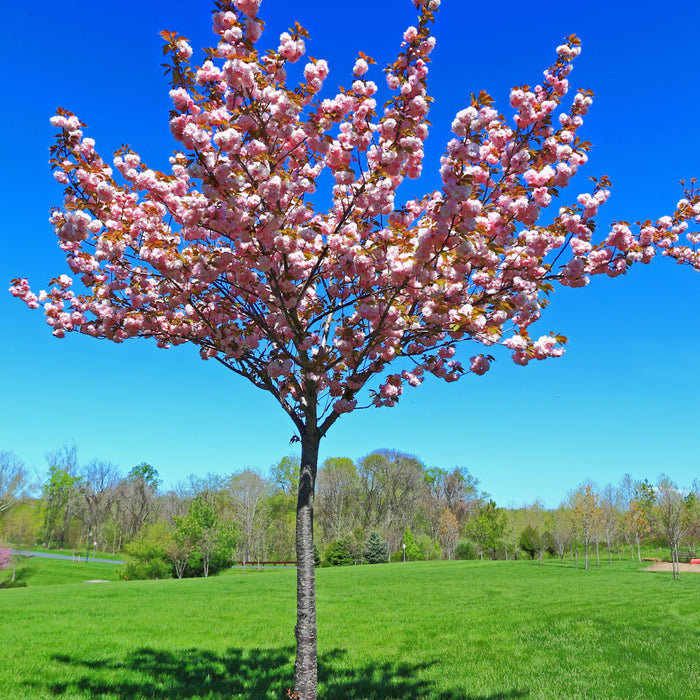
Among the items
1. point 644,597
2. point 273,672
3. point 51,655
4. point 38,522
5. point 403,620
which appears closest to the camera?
point 273,672

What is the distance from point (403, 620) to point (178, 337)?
9919 millimetres

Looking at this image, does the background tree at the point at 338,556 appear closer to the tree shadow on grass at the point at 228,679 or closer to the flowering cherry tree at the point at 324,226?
the tree shadow on grass at the point at 228,679

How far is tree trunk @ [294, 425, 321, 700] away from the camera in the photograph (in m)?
5.08

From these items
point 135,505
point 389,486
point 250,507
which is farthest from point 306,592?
point 135,505

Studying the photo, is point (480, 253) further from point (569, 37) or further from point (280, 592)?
point (280, 592)

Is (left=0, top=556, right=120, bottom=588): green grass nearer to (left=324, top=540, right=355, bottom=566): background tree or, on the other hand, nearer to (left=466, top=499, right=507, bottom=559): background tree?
(left=324, top=540, right=355, bottom=566): background tree

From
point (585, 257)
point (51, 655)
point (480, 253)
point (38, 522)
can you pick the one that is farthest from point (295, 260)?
point (38, 522)

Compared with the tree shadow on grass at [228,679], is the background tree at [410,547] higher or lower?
lower

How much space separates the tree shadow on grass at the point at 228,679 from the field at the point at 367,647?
26 millimetres

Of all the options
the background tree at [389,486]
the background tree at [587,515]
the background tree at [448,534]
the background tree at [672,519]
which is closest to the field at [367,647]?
the background tree at [672,519]

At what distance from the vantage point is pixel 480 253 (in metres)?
4.30

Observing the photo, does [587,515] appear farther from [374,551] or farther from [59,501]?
[59,501]

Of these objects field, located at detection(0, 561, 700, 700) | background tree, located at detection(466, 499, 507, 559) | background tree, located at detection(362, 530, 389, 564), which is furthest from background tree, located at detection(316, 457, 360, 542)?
field, located at detection(0, 561, 700, 700)

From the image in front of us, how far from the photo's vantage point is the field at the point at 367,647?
6605 mm
